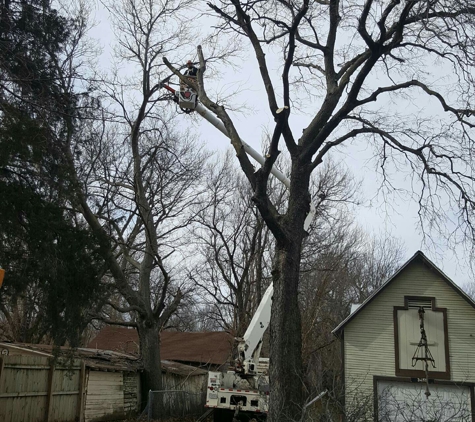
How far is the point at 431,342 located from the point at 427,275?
1.92 metres

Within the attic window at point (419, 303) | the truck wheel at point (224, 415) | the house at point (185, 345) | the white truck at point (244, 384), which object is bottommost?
the truck wheel at point (224, 415)

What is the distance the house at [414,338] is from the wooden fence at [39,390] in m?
8.13

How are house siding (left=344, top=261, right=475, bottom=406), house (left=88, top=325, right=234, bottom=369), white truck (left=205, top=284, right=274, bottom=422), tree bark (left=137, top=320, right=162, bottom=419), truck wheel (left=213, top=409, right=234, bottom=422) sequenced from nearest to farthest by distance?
house siding (left=344, top=261, right=475, bottom=406), white truck (left=205, top=284, right=274, bottom=422), truck wheel (left=213, top=409, right=234, bottom=422), tree bark (left=137, top=320, right=162, bottom=419), house (left=88, top=325, right=234, bottom=369)

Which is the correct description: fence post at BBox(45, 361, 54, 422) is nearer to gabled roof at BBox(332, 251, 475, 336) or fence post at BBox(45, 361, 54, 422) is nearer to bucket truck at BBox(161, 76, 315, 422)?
bucket truck at BBox(161, 76, 315, 422)

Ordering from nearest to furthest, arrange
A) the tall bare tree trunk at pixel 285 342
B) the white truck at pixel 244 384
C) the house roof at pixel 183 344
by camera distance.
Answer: the tall bare tree trunk at pixel 285 342 < the white truck at pixel 244 384 < the house roof at pixel 183 344

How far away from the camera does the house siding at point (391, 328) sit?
52.6ft

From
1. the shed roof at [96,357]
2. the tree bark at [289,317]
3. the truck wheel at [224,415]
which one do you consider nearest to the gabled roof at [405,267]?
the truck wheel at [224,415]

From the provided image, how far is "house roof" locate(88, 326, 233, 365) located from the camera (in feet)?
105

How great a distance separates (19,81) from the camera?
9.93 metres

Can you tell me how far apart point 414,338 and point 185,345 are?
19.8 metres

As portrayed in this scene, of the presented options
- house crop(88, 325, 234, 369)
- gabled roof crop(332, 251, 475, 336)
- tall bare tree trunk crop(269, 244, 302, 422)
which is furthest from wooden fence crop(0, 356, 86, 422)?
house crop(88, 325, 234, 369)

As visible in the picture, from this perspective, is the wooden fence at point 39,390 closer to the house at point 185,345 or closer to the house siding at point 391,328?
the house siding at point 391,328

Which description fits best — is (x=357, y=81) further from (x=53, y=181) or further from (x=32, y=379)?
(x=32, y=379)

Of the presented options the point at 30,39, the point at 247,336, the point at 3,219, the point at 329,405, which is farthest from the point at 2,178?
the point at 247,336
